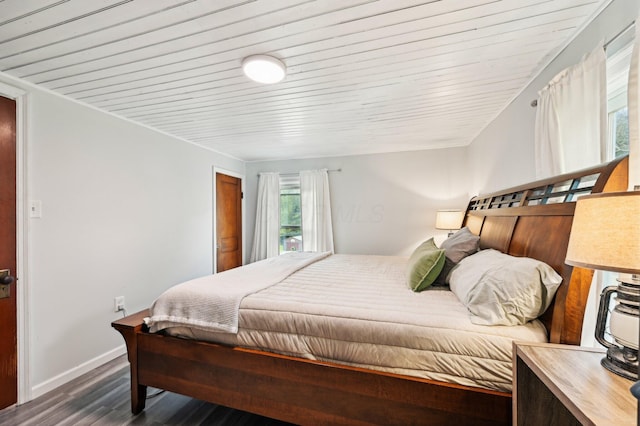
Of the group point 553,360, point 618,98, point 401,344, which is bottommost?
point 401,344

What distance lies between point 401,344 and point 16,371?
264cm

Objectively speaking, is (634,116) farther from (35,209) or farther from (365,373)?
(35,209)

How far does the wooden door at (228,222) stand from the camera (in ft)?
13.2

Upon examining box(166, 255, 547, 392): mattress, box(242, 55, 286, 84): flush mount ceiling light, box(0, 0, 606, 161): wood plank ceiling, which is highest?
box(0, 0, 606, 161): wood plank ceiling

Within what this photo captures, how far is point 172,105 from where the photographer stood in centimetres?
233

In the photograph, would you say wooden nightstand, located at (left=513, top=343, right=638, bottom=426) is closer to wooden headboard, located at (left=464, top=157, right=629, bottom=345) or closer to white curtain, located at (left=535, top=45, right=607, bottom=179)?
wooden headboard, located at (left=464, top=157, right=629, bottom=345)

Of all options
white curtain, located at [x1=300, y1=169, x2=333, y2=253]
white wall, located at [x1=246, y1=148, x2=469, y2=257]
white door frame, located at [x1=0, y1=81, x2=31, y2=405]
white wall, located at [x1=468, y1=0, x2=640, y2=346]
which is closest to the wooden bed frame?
white wall, located at [x1=468, y1=0, x2=640, y2=346]

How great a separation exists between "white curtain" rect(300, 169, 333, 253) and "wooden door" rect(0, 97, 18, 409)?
10.3ft

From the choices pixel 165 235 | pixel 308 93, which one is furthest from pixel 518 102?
pixel 165 235

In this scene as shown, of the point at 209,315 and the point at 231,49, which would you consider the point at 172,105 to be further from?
the point at 209,315

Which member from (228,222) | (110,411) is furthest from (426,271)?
(228,222)

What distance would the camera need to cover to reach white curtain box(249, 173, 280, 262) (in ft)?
14.7

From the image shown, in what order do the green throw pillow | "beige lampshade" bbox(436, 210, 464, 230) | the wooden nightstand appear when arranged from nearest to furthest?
the wooden nightstand → the green throw pillow → "beige lampshade" bbox(436, 210, 464, 230)

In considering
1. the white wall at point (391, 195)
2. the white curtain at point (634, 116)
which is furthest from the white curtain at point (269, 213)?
the white curtain at point (634, 116)
